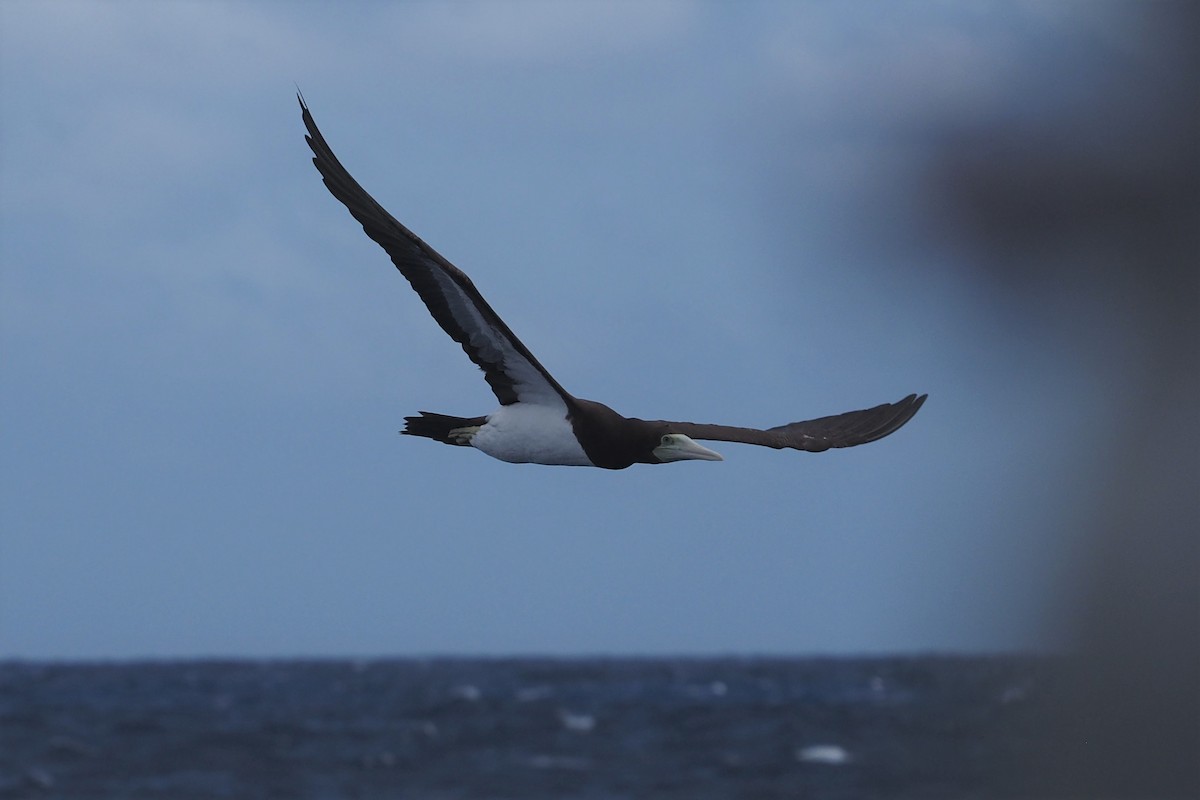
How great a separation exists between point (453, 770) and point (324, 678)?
39.6 metres

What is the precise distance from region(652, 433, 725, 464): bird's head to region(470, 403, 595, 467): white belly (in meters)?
0.45

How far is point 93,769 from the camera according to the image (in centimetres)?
4772

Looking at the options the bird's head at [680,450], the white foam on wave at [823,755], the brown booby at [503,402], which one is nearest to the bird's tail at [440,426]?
the brown booby at [503,402]

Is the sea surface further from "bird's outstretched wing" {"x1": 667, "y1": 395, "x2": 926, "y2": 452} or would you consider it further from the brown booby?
the brown booby

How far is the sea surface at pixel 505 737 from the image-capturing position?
45094 millimetres

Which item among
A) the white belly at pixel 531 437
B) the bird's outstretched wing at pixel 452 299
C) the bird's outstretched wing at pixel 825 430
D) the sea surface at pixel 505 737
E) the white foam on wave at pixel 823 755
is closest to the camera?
the bird's outstretched wing at pixel 452 299

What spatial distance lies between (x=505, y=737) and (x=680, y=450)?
157 ft

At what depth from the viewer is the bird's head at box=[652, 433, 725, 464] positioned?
324 inches

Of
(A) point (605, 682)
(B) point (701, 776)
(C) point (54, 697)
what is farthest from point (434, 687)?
(B) point (701, 776)

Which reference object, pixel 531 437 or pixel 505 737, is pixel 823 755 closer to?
pixel 505 737

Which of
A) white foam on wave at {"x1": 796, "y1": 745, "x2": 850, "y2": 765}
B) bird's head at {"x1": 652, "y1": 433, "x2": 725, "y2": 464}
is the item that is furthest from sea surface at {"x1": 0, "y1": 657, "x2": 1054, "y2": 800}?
bird's head at {"x1": 652, "y1": 433, "x2": 725, "y2": 464}

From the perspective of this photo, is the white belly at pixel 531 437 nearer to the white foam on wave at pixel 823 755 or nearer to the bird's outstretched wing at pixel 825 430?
the bird's outstretched wing at pixel 825 430

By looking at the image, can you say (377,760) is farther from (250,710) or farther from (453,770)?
(250,710)

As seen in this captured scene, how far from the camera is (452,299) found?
300 inches
